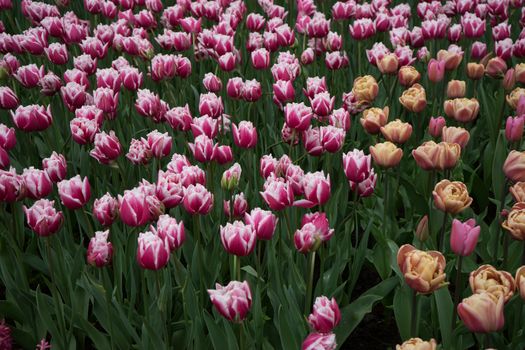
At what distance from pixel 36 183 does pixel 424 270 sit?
1.33 meters

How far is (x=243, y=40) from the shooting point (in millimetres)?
4434

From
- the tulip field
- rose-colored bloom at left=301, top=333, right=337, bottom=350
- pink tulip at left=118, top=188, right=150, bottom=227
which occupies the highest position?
pink tulip at left=118, top=188, right=150, bottom=227

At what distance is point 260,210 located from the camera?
1.87 metres

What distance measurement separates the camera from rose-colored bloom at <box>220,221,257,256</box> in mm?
1797

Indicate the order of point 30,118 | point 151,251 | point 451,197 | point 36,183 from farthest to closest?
1. point 30,118
2. point 36,183
3. point 451,197
4. point 151,251

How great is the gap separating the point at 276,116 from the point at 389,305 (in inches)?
53.6

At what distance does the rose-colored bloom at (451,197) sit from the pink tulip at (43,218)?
1.20 metres

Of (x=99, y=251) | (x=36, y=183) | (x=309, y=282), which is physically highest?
(x=36, y=183)

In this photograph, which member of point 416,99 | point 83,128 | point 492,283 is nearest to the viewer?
point 492,283

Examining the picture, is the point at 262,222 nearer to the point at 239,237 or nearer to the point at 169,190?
the point at 239,237

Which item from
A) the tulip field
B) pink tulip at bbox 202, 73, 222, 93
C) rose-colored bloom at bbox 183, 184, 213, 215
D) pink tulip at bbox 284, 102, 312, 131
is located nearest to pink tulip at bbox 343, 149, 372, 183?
the tulip field

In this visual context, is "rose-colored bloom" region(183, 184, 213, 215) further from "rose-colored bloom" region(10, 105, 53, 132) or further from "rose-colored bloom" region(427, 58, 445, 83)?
"rose-colored bloom" region(427, 58, 445, 83)

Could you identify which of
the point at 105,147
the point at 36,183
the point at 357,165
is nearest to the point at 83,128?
the point at 105,147

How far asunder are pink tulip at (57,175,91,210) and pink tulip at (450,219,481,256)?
3.82 feet
